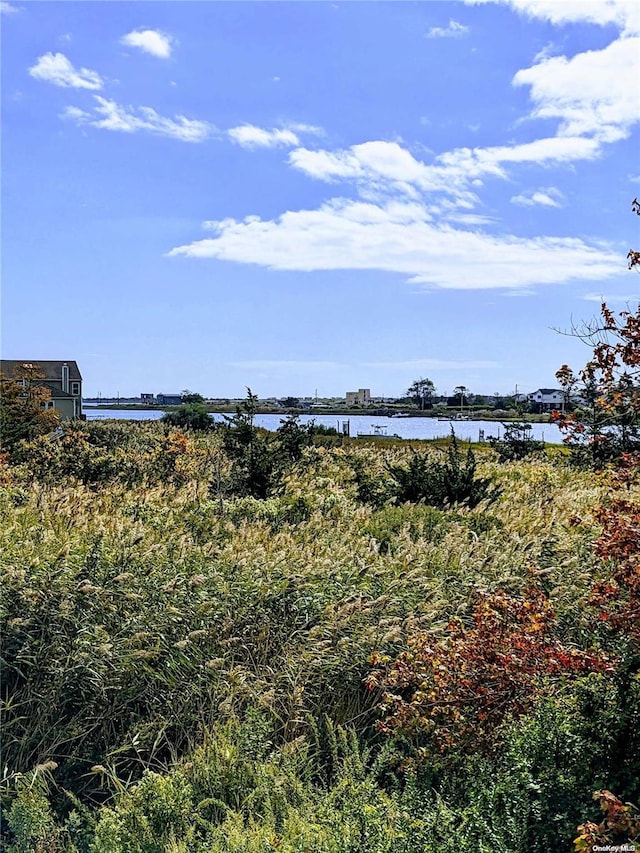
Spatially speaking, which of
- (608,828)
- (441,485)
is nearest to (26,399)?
(441,485)

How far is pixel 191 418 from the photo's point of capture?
31312 mm

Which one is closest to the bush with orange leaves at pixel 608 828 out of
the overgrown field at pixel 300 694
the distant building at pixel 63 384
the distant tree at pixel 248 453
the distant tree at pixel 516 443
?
the overgrown field at pixel 300 694

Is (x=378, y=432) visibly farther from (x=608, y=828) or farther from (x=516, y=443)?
(x=608, y=828)

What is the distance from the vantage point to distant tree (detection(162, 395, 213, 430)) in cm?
3006

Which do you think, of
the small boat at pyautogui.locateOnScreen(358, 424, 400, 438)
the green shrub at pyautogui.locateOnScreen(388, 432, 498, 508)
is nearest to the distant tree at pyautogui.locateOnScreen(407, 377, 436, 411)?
the small boat at pyautogui.locateOnScreen(358, 424, 400, 438)

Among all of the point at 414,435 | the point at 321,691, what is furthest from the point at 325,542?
the point at 414,435

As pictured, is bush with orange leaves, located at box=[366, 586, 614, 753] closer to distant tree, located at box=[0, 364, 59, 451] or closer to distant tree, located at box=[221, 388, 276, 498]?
distant tree, located at box=[221, 388, 276, 498]

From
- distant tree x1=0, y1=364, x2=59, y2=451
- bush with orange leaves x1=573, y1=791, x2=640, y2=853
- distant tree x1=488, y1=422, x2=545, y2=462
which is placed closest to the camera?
bush with orange leaves x1=573, y1=791, x2=640, y2=853

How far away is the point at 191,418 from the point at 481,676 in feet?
93.0

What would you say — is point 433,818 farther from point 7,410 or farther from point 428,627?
point 7,410

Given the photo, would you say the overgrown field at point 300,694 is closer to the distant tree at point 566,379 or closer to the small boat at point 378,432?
the distant tree at point 566,379

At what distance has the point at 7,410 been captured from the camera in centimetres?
2325

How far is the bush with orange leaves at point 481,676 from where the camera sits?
11.6 ft

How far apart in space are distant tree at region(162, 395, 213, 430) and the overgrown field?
23579mm
